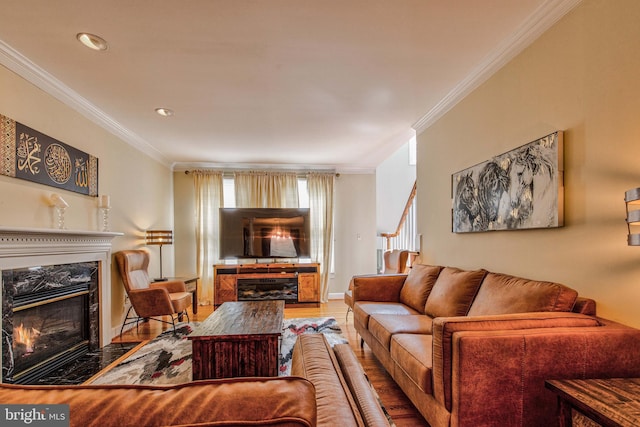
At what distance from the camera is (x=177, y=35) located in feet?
6.88

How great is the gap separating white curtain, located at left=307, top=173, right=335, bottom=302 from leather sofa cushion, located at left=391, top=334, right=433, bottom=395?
3.62 m

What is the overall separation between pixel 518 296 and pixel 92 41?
3.20 meters

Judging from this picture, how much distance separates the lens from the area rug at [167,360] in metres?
2.58

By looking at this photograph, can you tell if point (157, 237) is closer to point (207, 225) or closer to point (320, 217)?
point (207, 225)

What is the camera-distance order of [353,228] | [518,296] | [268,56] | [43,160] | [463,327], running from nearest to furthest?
[463,327]
[518,296]
[268,56]
[43,160]
[353,228]

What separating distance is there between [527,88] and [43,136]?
3.77 meters

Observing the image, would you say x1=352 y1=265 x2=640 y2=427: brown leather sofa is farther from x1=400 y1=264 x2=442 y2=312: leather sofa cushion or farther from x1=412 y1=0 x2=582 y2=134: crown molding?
x1=412 y1=0 x2=582 y2=134: crown molding

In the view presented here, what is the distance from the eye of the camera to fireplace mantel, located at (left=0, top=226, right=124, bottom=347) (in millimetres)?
2213

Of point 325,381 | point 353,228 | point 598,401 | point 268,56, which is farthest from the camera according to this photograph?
point 353,228

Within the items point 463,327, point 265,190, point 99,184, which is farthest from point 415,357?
point 265,190

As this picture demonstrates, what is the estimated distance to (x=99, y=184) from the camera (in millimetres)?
3449

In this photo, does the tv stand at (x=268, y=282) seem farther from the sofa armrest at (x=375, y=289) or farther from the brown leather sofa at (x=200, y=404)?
the brown leather sofa at (x=200, y=404)

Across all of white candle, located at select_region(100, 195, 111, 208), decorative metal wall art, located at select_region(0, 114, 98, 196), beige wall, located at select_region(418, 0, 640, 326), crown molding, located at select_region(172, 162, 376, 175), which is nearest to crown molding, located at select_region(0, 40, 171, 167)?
decorative metal wall art, located at select_region(0, 114, 98, 196)

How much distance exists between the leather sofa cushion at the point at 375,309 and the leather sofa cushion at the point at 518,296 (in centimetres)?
74
